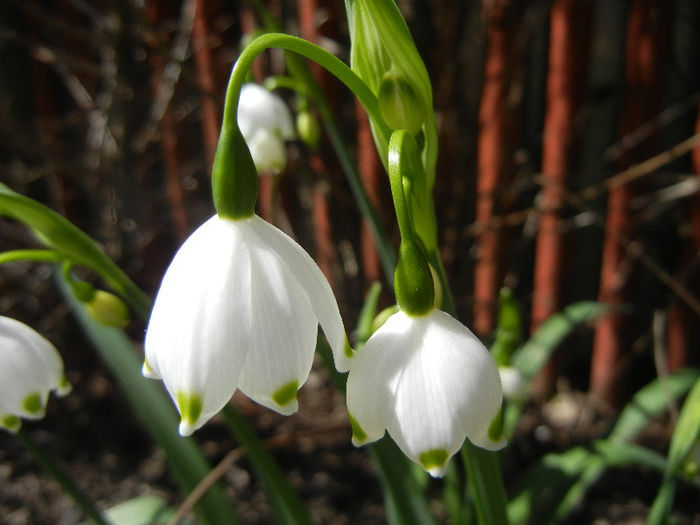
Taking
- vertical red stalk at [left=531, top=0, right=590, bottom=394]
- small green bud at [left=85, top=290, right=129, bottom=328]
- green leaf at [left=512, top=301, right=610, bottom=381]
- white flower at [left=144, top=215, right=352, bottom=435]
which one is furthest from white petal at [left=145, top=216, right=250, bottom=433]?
vertical red stalk at [left=531, top=0, right=590, bottom=394]

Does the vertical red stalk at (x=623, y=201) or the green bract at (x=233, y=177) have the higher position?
the green bract at (x=233, y=177)

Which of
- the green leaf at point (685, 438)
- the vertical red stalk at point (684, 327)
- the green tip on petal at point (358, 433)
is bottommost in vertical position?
the vertical red stalk at point (684, 327)

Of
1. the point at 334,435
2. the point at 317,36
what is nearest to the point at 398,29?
the point at 317,36

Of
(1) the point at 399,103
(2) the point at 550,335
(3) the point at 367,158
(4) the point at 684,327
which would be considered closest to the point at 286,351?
(1) the point at 399,103

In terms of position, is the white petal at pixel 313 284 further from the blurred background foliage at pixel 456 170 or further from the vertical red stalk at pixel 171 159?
the vertical red stalk at pixel 171 159

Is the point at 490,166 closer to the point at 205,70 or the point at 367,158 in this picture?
the point at 367,158

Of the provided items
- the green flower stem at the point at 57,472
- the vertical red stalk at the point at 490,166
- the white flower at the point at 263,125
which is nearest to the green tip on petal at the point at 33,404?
the green flower stem at the point at 57,472

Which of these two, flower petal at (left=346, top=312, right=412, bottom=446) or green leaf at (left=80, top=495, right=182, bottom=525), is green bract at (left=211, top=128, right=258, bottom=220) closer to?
flower petal at (left=346, top=312, right=412, bottom=446)
